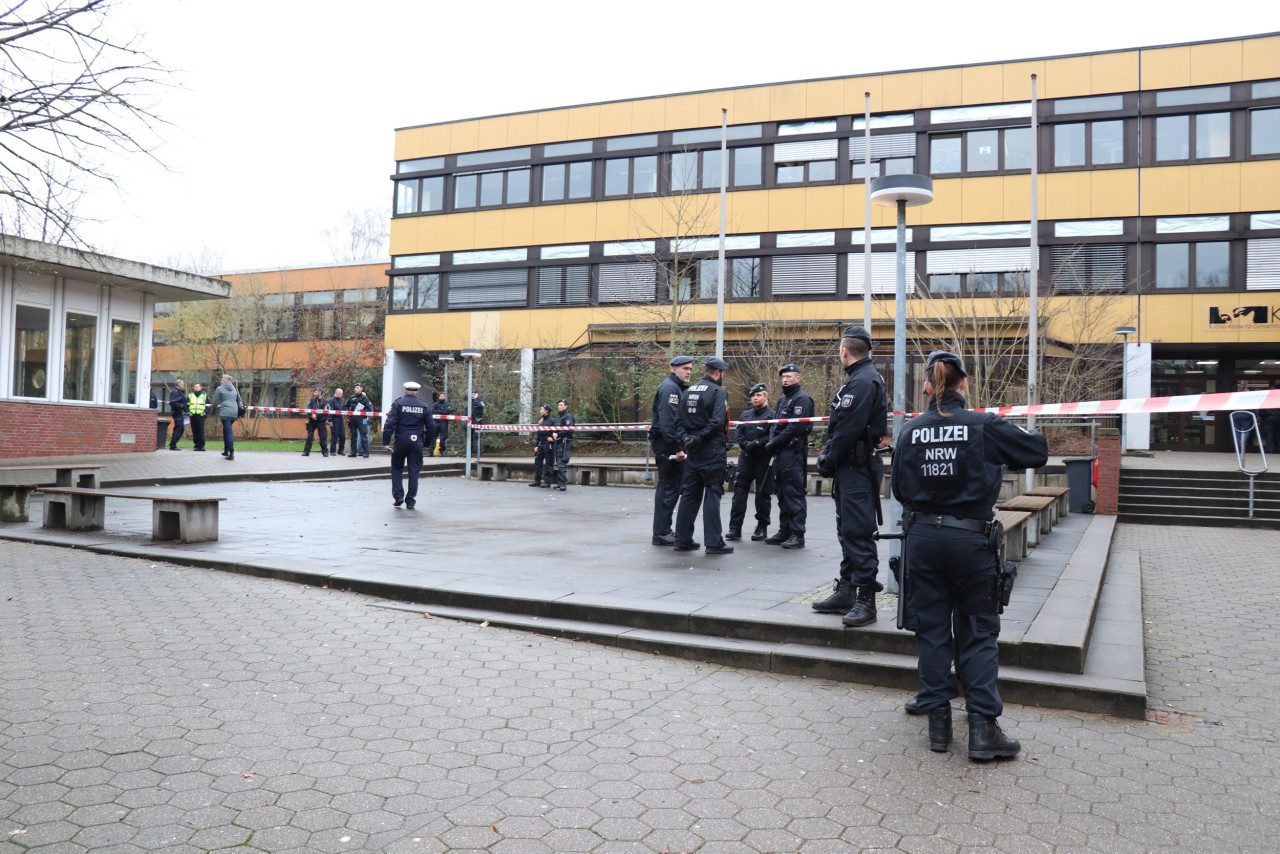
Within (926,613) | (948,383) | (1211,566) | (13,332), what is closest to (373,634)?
(926,613)

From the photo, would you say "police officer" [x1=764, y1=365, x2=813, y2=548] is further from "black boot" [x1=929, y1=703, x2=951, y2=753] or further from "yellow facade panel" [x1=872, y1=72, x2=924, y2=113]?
"yellow facade panel" [x1=872, y1=72, x2=924, y2=113]

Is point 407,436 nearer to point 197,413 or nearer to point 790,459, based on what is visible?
point 790,459

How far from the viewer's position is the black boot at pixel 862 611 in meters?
5.67

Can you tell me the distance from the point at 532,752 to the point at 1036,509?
7.27 meters

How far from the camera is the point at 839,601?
19.9 feet

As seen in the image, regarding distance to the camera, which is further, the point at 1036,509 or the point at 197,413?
the point at 197,413

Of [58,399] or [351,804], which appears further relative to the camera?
[58,399]

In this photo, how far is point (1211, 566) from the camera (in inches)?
404

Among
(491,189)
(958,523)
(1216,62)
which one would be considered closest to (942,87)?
(1216,62)

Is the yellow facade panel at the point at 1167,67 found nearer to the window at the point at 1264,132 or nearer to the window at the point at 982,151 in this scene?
the window at the point at 1264,132

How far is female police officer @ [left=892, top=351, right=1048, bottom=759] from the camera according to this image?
4.17 metres

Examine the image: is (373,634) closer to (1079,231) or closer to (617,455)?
(617,455)

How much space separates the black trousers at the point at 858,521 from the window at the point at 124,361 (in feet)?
61.5

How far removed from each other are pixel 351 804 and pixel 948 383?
3209mm
